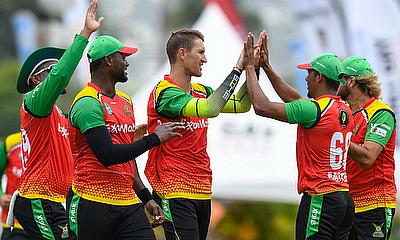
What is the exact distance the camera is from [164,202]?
979cm

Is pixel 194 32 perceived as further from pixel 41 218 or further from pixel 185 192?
pixel 41 218

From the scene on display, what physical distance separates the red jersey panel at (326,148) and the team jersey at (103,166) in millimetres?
1583

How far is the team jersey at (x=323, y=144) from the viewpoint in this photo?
983cm

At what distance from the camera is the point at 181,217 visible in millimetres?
9680

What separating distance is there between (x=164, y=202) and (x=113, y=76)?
1203 millimetres

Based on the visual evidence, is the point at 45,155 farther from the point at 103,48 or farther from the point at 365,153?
the point at 365,153

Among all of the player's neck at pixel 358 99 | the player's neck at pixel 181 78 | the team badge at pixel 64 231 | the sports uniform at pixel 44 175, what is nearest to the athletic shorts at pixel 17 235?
the sports uniform at pixel 44 175

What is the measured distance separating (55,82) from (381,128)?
331cm

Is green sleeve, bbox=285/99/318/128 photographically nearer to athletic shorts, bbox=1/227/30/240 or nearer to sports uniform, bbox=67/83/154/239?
sports uniform, bbox=67/83/154/239

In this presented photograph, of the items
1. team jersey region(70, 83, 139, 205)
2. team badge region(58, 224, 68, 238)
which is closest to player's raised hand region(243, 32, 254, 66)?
team jersey region(70, 83, 139, 205)

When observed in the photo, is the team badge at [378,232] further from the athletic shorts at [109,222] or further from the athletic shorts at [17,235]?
the athletic shorts at [17,235]

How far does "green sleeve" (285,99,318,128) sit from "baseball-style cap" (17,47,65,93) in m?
2.26

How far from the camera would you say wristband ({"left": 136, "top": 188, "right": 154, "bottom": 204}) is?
9.77 meters

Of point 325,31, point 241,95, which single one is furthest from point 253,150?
point 241,95
